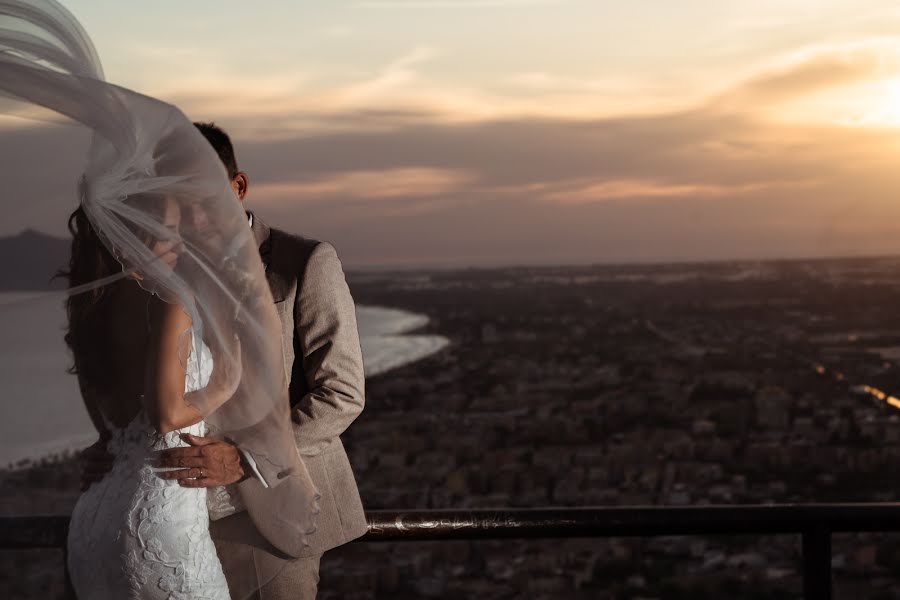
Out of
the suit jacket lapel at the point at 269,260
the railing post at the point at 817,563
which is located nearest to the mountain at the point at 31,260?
the suit jacket lapel at the point at 269,260

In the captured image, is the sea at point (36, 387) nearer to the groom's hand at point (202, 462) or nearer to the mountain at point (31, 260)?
the mountain at point (31, 260)

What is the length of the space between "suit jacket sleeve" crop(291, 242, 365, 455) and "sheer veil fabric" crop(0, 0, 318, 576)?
8.5 inches

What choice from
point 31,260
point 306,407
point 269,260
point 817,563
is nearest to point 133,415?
point 31,260

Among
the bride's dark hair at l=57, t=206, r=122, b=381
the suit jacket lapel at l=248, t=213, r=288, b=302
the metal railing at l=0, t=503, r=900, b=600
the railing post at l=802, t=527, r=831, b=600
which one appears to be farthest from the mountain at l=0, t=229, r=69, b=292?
the railing post at l=802, t=527, r=831, b=600

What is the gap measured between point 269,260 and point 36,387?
604mm

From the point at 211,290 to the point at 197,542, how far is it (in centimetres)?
39

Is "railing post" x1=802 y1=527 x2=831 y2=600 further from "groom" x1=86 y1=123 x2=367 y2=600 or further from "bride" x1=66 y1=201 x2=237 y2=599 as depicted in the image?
"bride" x1=66 y1=201 x2=237 y2=599

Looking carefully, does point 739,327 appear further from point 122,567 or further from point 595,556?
point 122,567

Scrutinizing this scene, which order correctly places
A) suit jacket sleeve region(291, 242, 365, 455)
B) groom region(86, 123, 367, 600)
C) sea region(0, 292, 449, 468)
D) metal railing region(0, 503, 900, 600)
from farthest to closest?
metal railing region(0, 503, 900, 600)
suit jacket sleeve region(291, 242, 365, 455)
groom region(86, 123, 367, 600)
sea region(0, 292, 449, 468)

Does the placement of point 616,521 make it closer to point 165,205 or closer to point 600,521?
point 600,521

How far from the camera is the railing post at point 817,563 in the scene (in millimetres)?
2377

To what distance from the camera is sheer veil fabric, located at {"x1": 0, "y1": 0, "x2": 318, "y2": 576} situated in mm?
1639

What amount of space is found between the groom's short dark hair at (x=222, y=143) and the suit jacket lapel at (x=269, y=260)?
12cm

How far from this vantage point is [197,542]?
1.74m
